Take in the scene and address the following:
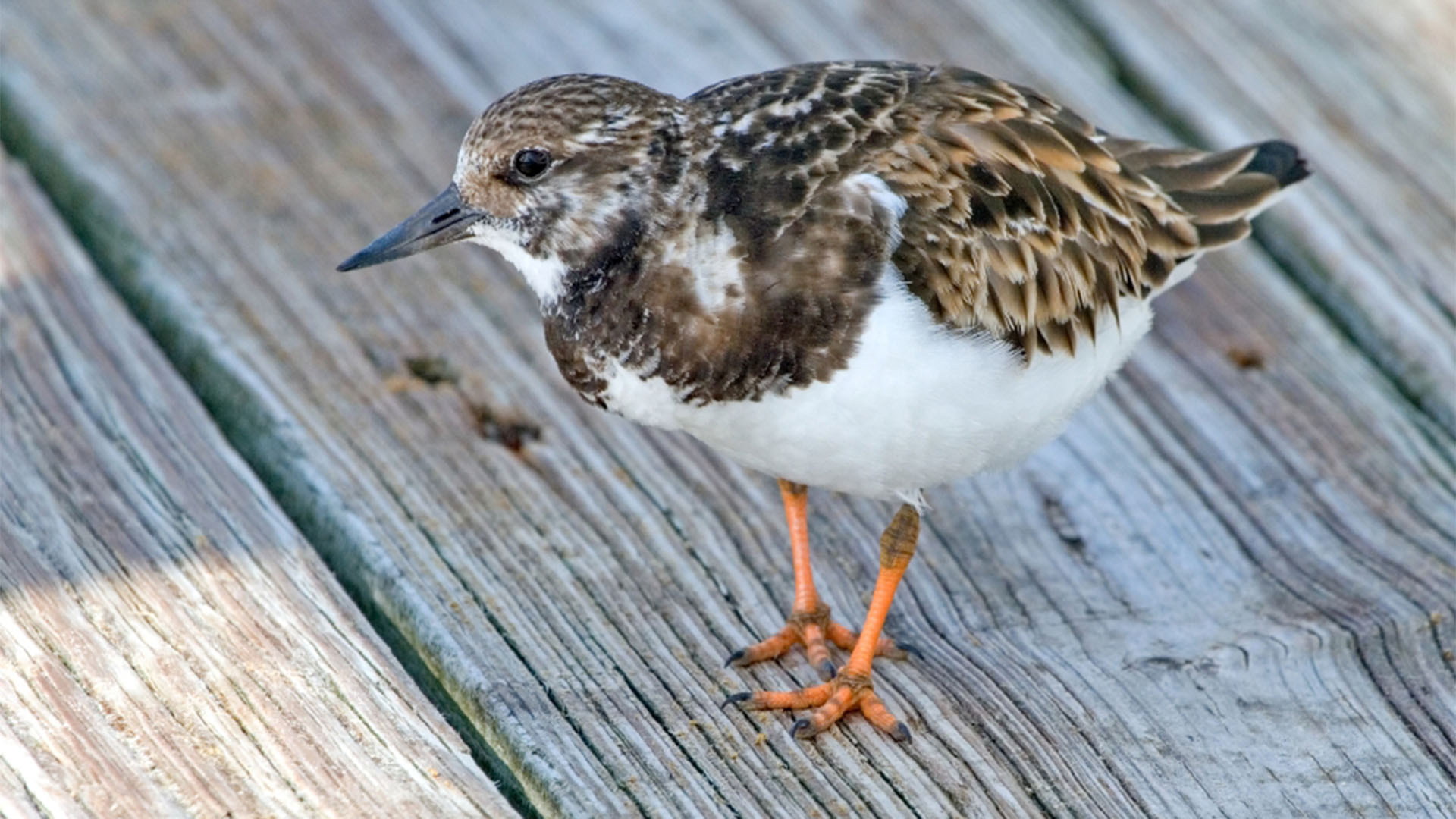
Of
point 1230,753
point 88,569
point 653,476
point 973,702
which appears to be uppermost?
point 1230,753

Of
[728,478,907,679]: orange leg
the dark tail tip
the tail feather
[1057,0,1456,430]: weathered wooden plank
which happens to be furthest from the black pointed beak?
[1057,0,1456,430]: weathered wooden plank

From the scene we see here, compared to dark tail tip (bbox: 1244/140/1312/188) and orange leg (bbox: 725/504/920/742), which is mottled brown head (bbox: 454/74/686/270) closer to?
orange leg (bbox: 725/504/920/742)

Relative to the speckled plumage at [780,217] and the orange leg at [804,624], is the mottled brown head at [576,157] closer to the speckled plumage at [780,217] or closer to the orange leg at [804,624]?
the speckled plumage at [780,217]

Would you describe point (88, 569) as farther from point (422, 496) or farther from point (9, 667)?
point (422, 496)

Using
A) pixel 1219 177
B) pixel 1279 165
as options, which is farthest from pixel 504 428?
pixel 1279 165

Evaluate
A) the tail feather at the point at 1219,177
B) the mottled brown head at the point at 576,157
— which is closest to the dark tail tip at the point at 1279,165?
the tail feather at the point at 1219,177

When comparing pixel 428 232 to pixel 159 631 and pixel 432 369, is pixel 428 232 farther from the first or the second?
pixel 159 631

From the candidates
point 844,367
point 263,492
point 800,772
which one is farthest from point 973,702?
point 263,492
